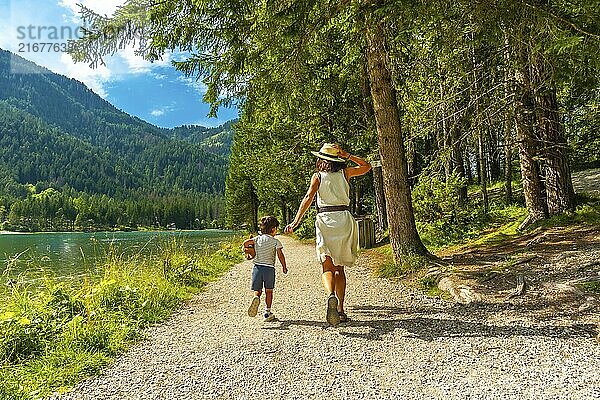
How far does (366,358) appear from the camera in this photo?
13.2 feet

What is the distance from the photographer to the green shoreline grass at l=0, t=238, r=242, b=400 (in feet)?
12.6

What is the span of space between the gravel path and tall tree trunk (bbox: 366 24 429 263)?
2.54 metres

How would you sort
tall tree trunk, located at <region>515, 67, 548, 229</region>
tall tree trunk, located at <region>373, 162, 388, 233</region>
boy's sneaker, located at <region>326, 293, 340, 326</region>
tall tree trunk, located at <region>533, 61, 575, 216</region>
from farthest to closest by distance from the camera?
tall tree trunk, located at <region>373, 162, 388, 233</region> → tall tree trunk, located at <region>533, 61, 575, 216</region> → tall tree trunk, located at <region>515, 67, 548, 229</region> → boy's sneaker, located at <region>326, 293, 340, 326</region>

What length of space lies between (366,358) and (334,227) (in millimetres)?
1624

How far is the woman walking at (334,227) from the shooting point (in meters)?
5.23

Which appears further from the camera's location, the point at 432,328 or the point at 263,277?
the point at 263,277

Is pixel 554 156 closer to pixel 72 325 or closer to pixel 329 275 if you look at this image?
pixel 329 275

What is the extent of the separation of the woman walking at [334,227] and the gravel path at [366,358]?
1.34 ft

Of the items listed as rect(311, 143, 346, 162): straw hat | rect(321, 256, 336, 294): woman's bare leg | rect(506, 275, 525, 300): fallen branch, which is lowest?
rect(506, 275, 525, 300): fallen branch

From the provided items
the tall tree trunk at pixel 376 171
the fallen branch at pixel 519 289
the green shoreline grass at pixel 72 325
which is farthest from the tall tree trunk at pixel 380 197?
the fallen branch at pixel 519 289

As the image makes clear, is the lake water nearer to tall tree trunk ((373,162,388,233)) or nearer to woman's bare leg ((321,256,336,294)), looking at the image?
woman's bare leg ((321,256,336,294))

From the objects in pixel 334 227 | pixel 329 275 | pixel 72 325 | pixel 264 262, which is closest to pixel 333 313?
pixel 329 275

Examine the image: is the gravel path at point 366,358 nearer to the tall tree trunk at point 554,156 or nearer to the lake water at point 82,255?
the lake water at point 82,255

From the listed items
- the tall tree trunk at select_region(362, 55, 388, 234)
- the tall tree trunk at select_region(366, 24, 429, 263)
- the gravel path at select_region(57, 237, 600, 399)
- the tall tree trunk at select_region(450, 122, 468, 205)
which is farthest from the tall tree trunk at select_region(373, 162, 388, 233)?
the gravel path at select_region(57, 237, 600, 399)
